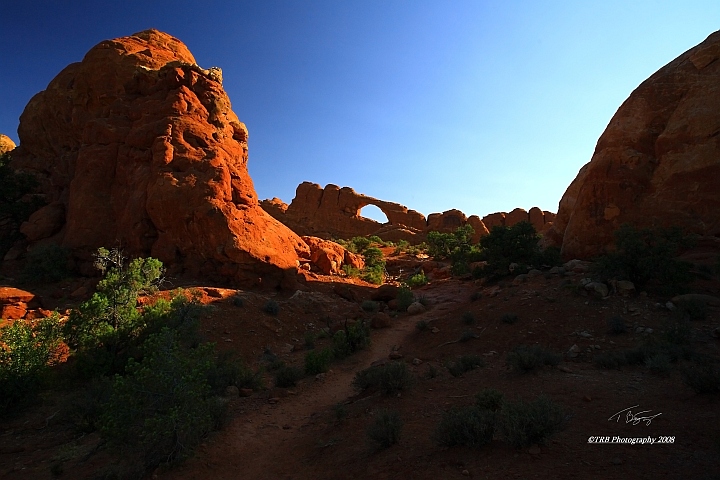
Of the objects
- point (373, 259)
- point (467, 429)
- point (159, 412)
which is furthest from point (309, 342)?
Answer: point (373, 259)

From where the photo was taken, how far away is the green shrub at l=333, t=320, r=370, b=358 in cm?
1001

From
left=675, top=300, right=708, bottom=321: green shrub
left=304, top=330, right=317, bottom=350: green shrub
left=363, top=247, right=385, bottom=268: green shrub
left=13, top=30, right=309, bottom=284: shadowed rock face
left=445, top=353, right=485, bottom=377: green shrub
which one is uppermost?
left=13, top=30, right=309, bottom=284: shadowed rock face

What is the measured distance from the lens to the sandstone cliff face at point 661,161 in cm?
1407

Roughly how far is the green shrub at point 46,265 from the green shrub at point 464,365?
14763 millimetres

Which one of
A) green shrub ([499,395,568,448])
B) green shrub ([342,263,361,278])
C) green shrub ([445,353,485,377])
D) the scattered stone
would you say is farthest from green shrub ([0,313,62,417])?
green shrub ([342,263,361,278])

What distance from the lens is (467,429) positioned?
4176mm

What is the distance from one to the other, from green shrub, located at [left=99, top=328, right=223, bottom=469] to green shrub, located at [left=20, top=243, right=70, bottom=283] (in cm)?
1205

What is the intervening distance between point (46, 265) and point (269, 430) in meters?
12.8

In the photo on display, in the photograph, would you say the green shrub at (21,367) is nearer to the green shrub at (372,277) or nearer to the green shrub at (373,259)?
the green shrub at (372,277)

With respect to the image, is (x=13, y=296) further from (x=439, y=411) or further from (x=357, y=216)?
(x=357, y=216)

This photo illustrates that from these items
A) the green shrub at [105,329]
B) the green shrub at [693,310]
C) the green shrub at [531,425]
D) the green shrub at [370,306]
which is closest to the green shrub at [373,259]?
the green shrub at [370,306]

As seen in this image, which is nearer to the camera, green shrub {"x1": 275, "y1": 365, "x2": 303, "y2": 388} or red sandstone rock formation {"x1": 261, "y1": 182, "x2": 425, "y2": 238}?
green shrub {"x1": 275, "y1": 365, "x2": 303, "y2": 388}
